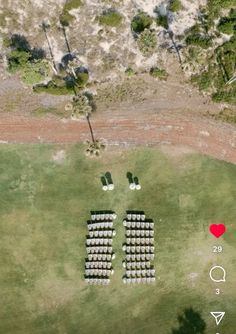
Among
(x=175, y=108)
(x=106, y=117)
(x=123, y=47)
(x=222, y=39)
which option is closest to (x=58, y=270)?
(x=106, y=117)

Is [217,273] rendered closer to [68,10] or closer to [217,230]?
[217,230]

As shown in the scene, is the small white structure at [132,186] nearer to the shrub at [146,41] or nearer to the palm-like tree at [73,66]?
the palm-like tree at [73,66]

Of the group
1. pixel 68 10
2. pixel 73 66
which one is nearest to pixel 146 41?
pixel 73 66

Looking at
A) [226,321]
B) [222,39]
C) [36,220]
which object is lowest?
[226,321]

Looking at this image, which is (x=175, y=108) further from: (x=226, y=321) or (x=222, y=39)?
Answer: (x=226, y=321)

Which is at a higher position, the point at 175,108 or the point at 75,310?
the point at 175,108
